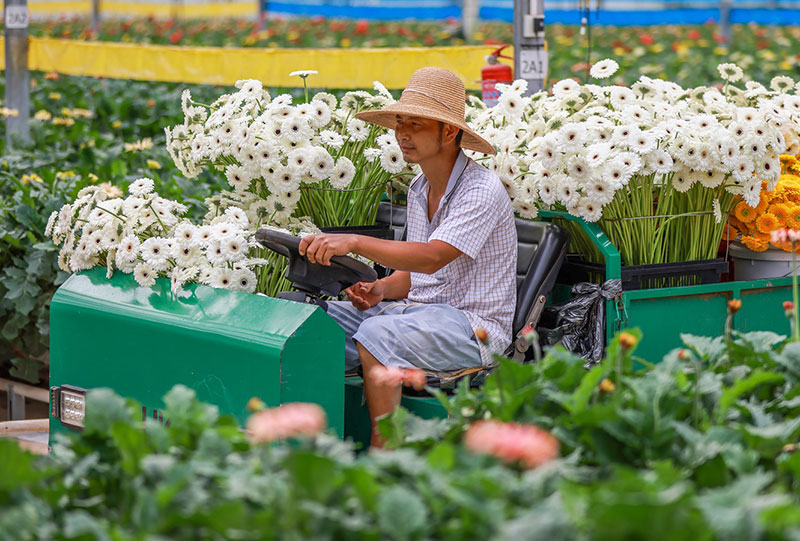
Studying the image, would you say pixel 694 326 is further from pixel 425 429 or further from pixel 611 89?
pixel 425 429

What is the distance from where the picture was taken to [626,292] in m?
3.75

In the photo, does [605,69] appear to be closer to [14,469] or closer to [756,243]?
[756,243]

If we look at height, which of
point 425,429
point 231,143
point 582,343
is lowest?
point 582,343

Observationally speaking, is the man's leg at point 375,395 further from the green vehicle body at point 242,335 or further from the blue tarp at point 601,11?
the blue tarp at point 601,11

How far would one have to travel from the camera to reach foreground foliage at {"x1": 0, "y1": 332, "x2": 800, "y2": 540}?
169cm

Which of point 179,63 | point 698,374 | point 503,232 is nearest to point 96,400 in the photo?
point 698,374

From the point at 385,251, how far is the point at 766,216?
1.48 meters

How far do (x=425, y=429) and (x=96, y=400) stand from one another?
25.2 inches

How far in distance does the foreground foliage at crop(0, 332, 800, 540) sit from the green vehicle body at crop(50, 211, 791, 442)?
831mm

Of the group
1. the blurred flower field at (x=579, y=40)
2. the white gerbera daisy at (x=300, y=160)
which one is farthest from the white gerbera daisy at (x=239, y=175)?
the blurred flower field at (x=579, y=40)

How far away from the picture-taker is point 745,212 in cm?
425

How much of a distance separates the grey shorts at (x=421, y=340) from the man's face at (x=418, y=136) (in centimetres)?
51

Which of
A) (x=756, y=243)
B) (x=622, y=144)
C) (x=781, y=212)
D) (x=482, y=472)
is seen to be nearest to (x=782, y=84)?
(x=781, y=212)

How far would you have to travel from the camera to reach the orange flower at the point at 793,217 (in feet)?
13.8
